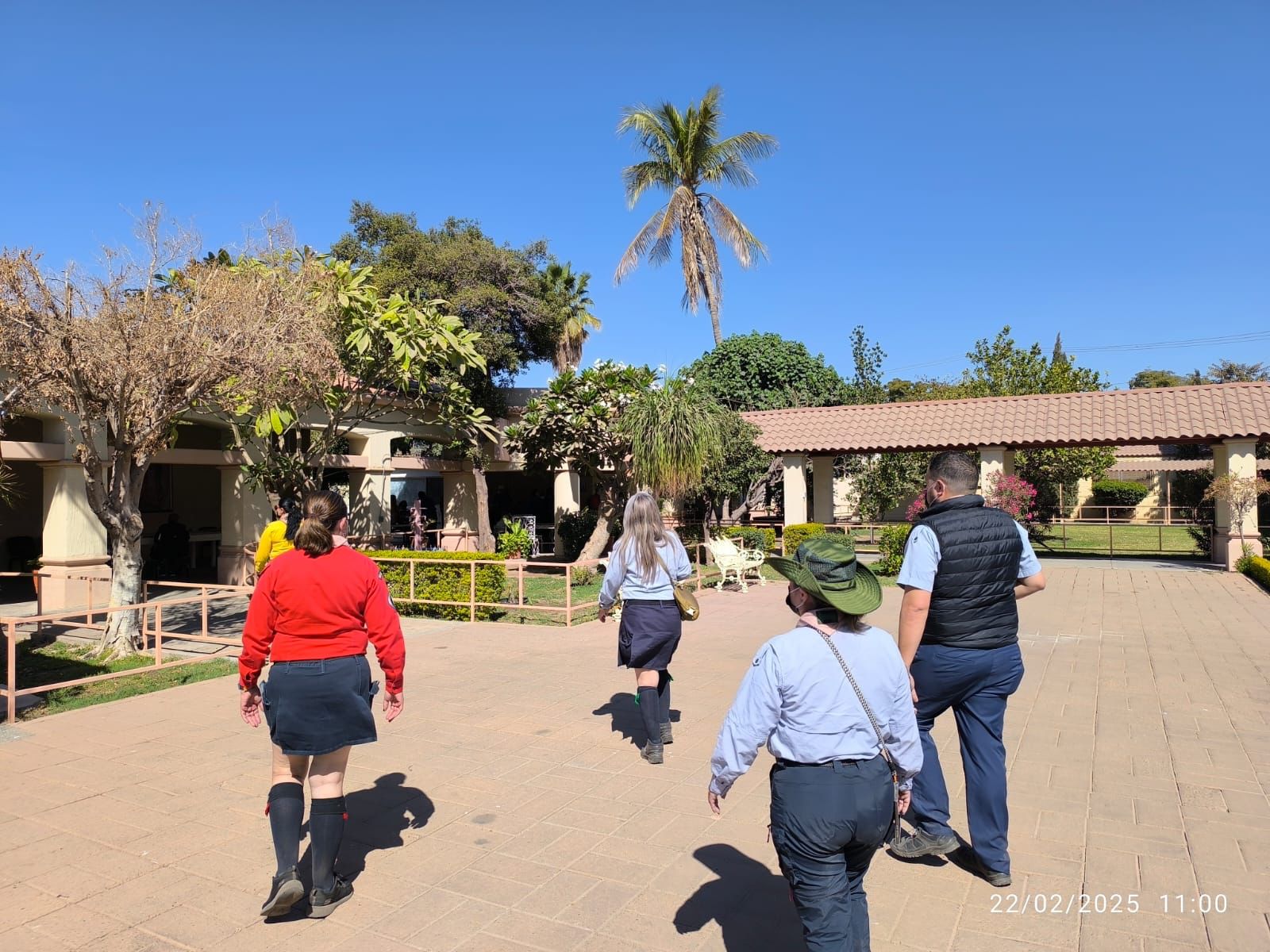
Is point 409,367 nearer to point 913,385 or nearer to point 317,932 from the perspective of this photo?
point 317,932

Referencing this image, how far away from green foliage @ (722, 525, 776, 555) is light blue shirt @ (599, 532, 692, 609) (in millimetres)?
11178

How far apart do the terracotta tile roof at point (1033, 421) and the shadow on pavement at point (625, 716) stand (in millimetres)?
14776

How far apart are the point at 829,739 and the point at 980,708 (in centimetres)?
144

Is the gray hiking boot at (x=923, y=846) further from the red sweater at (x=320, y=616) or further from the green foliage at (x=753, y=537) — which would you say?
the green foliage at (x=753, y=537)

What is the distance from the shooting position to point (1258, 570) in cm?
1457

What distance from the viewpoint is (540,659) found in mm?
8312

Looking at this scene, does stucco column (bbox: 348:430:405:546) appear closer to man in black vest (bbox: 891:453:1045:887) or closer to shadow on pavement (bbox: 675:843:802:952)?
shadow on pavement (bbox: 675:843:802:952)

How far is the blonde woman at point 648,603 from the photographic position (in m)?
5.11

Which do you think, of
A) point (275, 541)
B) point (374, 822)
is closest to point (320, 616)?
point (374, 822)

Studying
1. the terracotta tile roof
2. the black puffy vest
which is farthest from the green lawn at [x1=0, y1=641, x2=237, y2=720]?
the terracotta tile roof

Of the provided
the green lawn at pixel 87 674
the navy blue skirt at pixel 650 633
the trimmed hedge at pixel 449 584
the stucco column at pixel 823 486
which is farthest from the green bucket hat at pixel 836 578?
the stucco column at pixel 823 486

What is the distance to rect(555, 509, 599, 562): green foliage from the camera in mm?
19312

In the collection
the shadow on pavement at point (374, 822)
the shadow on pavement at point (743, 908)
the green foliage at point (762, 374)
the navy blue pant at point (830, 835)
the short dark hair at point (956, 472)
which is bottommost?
the shadow on pavement at point (743, 908)

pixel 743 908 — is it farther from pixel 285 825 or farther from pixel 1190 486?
pixel 1190 486
